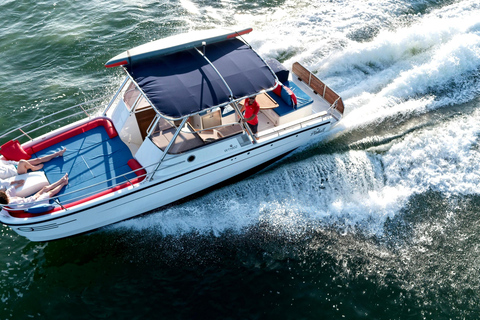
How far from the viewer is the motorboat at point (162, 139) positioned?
9352 millimetres

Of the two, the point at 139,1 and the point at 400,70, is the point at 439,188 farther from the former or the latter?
the point at 139,1

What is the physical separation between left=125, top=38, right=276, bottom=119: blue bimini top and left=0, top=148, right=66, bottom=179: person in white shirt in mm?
3607

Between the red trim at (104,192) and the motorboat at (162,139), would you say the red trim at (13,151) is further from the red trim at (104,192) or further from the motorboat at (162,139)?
the red trim at (104,192)

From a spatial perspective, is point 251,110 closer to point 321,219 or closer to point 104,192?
point 321,219

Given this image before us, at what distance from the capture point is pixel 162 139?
10086 mm

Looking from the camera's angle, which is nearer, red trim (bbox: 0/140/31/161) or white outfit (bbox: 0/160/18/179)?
white outfit (bbox: 0/160/18/179)

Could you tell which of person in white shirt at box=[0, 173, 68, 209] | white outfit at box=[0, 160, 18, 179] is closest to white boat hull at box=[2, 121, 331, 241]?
person in white shirt at box=[0, 173, 68, 209]

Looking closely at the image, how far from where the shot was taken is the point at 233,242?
1029 cm

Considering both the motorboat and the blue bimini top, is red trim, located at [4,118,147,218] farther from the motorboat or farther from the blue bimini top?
the blue bimini top

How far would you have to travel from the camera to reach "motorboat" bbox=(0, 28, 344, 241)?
30.7ft

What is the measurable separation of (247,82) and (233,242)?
4.51 meters

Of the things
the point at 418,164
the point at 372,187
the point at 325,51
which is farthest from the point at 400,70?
the point at 372,187

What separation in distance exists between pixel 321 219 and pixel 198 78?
17.5 feet

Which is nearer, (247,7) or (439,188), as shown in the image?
(439,188)
